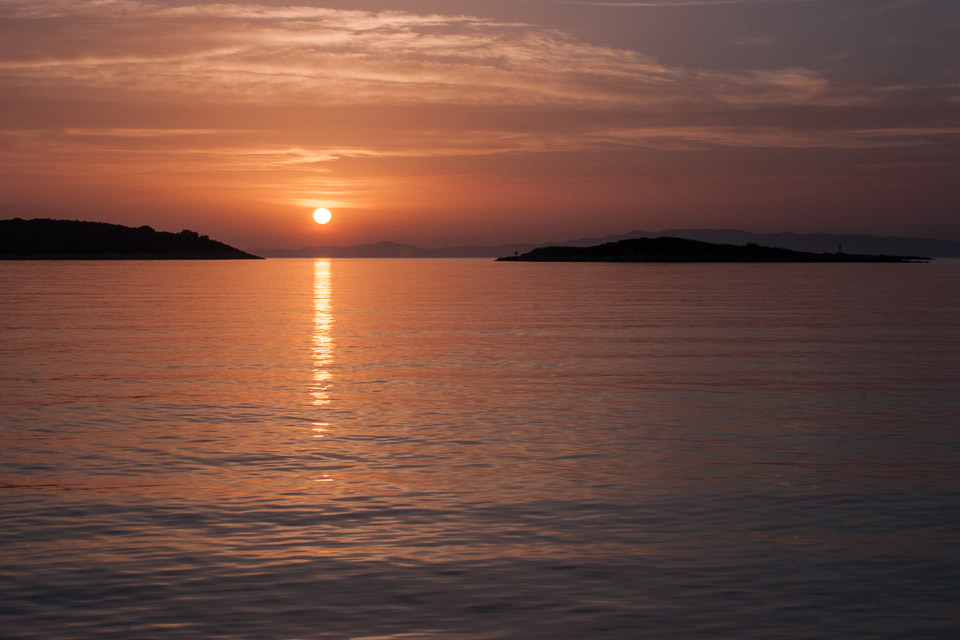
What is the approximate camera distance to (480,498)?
13227 millimetres

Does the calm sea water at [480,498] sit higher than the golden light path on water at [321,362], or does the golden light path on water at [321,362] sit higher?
the golden light path on water at [321,362]

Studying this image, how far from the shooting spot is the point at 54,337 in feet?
125

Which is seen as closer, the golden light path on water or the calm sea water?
the calm sea water

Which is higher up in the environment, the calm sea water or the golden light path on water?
the golden light path on water

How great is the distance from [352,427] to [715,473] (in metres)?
7.48

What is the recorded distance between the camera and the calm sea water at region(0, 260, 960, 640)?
359 inches

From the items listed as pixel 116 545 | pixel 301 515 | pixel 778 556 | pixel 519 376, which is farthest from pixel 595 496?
pixel 519 376

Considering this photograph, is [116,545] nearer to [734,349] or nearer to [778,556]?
[778,556]

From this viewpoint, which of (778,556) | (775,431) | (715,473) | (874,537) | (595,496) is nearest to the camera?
(778,556)

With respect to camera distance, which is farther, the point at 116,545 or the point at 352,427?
the point at 352,427

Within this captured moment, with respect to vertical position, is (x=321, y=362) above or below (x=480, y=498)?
above

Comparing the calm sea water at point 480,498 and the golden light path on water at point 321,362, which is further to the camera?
the golden light path on water at point 321,362

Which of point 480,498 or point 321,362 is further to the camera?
point 321,362

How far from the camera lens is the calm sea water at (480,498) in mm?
9125
